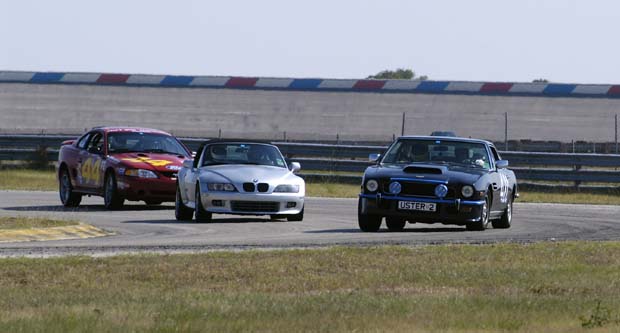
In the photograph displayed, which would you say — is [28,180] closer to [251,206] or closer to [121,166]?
[121,166]

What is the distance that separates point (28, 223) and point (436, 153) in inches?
221

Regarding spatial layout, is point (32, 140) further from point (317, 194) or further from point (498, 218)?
point (498, 218)

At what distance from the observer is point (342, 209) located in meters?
26.4

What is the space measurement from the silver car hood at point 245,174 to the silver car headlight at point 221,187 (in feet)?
0.28

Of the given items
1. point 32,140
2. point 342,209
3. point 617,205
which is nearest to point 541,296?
point 342,209

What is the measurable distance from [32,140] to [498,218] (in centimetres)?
2215

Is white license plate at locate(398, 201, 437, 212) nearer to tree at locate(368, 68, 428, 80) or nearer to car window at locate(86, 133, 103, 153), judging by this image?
car window at locate(86, 133, 103, 153)

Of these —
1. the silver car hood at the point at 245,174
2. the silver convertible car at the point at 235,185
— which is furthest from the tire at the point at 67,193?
the silver car hood at the point at 245,174

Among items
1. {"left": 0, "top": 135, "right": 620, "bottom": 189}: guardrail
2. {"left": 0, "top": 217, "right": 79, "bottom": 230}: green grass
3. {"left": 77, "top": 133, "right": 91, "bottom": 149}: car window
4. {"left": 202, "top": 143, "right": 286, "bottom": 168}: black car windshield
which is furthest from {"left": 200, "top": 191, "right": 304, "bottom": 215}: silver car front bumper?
{"left": 0, "top": 135, "right": 620, "bottom": 189}: guardrail

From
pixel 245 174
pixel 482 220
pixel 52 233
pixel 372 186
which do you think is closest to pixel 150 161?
pixel 245 174

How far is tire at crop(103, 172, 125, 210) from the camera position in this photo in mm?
24516

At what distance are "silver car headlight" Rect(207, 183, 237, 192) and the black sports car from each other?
221 cm

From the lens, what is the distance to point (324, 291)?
39.7 ft

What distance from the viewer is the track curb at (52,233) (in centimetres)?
1788
